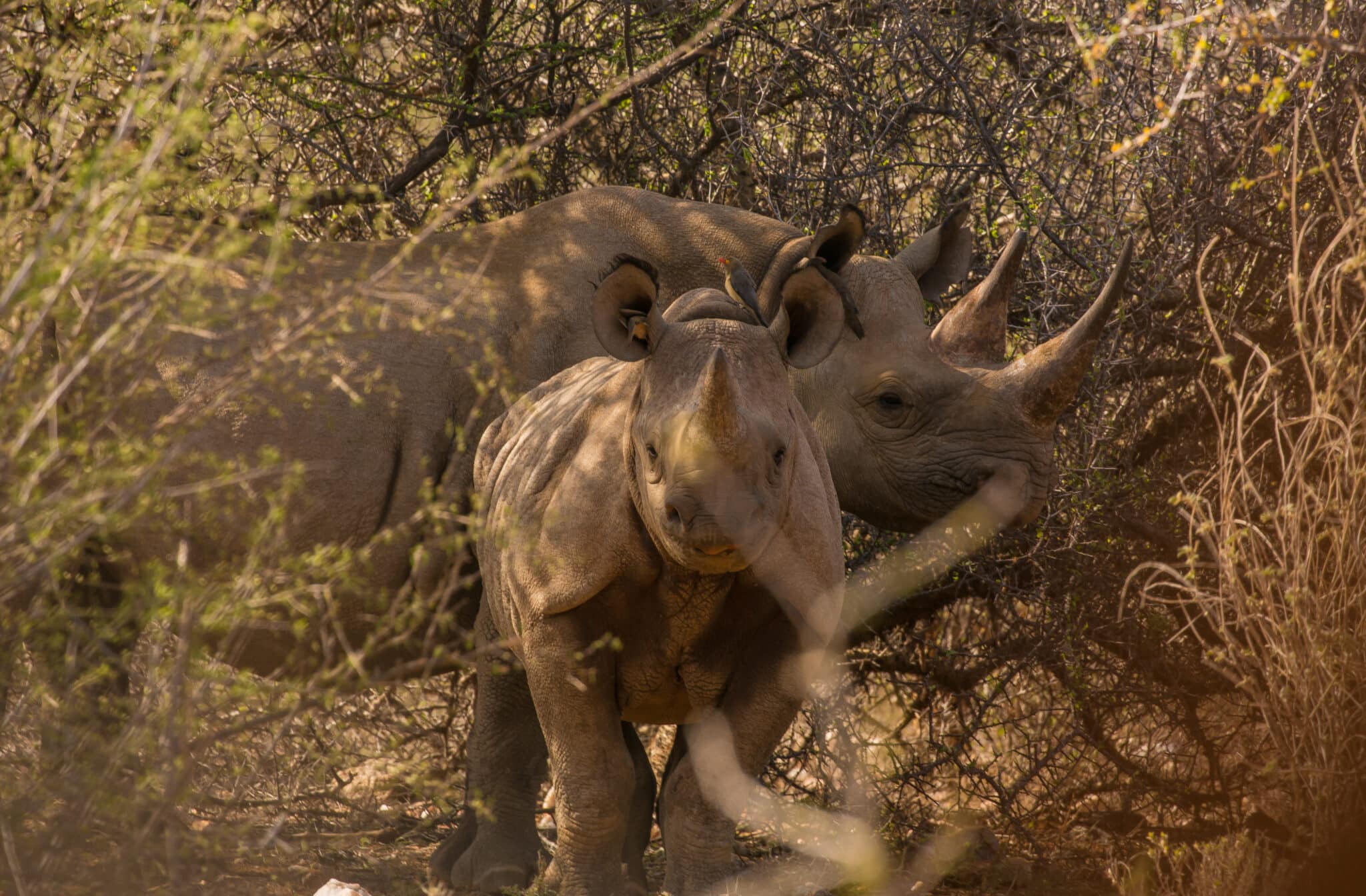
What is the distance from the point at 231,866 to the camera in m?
4.93

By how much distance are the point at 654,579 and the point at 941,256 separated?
2591 millimetres

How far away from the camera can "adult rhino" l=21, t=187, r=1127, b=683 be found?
5.52m

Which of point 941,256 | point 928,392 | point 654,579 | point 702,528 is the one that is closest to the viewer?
point 702,528

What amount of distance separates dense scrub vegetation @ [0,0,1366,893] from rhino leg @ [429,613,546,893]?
45 centimetres

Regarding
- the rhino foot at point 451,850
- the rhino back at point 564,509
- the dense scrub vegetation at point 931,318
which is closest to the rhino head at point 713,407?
the rhino back at point 564,509

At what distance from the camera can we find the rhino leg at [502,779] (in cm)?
525

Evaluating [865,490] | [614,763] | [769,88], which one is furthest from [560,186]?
[614,763]

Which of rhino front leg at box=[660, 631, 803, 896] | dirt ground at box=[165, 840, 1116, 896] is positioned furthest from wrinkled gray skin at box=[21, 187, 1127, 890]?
rhino front leg at box=[660, 631, 803, 896]

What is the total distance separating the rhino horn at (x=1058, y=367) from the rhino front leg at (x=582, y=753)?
2012 mm

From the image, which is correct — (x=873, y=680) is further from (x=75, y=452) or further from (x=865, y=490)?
(x=75, y=452)

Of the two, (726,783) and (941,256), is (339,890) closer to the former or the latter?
(726,783)

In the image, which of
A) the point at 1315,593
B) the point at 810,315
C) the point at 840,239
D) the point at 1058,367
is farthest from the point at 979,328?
the point at 1315,593

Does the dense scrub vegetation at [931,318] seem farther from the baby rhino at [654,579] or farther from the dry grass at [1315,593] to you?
the baby rhino at [654,579]

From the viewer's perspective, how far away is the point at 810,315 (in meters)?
4.49
